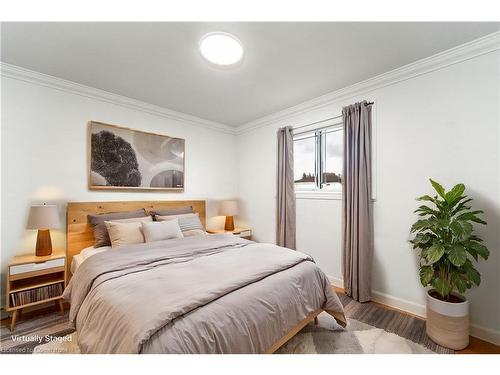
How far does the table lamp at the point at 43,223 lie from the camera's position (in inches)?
86.4

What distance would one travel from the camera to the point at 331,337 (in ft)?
6.19

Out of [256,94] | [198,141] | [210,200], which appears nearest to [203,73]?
[256,94]

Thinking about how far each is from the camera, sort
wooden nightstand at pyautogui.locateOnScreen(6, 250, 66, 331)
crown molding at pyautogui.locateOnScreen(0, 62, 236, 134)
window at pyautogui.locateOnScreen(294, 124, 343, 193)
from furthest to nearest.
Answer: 1. window at pyautogui.locateOnScreen(294, 124, 343, 193)
2. crown molding at pyautogui.locateOnScreen(0, 62, 236, 134)
3. wooden nightstand at pyautogui.locateOnScreen(6, 250, 66, 331)

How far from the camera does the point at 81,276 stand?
181 centimetres

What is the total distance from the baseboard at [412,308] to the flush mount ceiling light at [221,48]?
2880 millimetres

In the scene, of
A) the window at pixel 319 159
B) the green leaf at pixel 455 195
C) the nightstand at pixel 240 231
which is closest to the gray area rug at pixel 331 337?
the green leaf at pixel 455 195

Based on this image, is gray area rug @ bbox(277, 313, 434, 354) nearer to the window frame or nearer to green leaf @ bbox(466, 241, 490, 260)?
green leaf @ bbox(466, 241, 490, 260)

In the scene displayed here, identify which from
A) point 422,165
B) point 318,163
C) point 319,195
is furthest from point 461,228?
point 318,163

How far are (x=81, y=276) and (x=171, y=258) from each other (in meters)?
0.70

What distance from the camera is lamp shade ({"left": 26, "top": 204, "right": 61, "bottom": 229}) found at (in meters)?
2.19

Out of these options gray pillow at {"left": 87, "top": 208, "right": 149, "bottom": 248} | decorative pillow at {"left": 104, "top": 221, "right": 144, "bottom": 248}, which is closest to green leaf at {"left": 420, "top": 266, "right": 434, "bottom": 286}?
decorative pillow at {"left": 104, "top": 221, "right": 144, "bottom": 248}

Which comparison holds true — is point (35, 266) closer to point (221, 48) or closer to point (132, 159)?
point (132, 159)

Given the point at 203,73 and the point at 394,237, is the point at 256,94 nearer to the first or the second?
the point at 203,73
